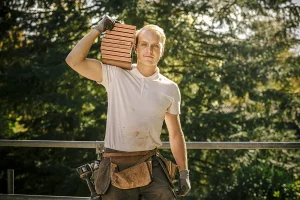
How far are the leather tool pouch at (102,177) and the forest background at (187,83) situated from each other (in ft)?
29.5

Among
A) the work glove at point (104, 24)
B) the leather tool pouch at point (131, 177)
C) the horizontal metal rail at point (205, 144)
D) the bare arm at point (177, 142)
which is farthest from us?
the horizontal metal rail at point (205, 144)

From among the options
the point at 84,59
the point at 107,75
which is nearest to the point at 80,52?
the point at 84,59

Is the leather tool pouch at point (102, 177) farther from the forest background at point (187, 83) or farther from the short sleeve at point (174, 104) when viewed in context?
the forest background at point (187, 83)

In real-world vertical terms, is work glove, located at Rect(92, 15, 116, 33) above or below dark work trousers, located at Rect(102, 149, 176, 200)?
above

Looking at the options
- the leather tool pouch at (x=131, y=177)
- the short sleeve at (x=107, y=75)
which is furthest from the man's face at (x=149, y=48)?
the leather tool pouch at (x=131, y=177)

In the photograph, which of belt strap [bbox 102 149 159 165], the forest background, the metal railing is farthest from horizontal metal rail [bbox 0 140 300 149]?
the forest background

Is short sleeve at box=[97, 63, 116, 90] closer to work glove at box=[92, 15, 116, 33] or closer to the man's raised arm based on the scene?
the man's raised arm

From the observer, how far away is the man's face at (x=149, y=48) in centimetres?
297

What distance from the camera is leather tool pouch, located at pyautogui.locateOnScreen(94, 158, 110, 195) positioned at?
9.30ft

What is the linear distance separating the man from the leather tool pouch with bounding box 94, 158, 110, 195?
3 cm

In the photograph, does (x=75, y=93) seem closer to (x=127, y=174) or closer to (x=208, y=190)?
(x=208, y=190)

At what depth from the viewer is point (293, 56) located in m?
12.7

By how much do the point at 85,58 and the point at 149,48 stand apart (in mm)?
397

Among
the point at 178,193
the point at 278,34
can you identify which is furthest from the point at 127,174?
the point at 278,34
